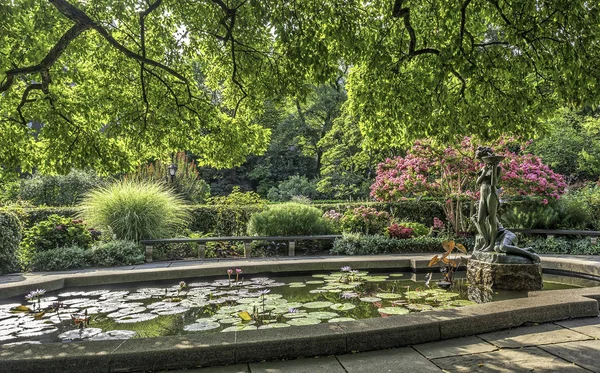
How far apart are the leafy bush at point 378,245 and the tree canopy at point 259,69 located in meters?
2.60

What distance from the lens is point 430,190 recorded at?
9.88m

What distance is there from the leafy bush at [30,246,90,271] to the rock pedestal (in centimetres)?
696

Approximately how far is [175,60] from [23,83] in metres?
2.55

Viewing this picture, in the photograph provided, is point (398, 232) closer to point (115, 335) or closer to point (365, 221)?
point (365, 221)

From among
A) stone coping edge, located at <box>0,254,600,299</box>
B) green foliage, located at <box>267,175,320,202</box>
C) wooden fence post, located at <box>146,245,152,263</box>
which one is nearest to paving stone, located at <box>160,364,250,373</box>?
stone coping edge, located at <box>0,254,600,299</box>

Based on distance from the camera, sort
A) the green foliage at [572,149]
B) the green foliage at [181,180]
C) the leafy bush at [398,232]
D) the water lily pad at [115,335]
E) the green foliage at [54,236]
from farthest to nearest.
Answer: the green foliage at [572,149], the green foliage at [181,180], the leafy bush at [398,232], the green foliage at [54,236], the water lily pad at [115,335]

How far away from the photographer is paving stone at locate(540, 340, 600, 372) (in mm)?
2657

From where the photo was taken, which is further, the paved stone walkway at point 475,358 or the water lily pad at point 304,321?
the water lily pad at point 304,321

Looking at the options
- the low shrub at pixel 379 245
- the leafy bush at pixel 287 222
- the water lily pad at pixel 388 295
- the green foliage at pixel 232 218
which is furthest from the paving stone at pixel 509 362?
the green foliage at pixel 232 218

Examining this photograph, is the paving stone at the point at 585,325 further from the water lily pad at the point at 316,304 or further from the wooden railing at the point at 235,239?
the wooden railing at the point at 235,239

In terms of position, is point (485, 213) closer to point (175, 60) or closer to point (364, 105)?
point (364, 105)

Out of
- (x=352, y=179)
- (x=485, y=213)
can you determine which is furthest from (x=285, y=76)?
(x=352, y=179)

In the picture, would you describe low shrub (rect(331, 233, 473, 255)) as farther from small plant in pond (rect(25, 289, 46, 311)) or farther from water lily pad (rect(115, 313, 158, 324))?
small plant in pond (rect(25, 289, 46, 311))

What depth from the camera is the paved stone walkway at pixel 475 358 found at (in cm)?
267
